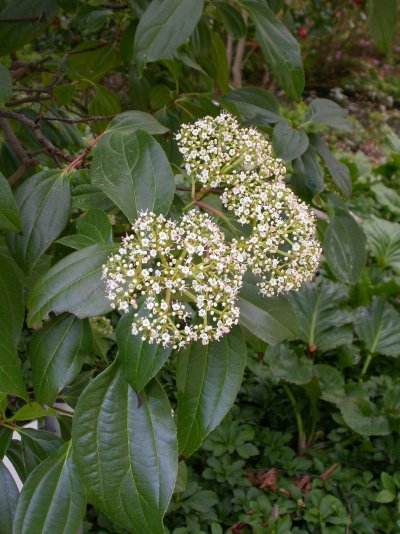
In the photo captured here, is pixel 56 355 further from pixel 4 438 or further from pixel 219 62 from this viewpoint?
pixel 219 62

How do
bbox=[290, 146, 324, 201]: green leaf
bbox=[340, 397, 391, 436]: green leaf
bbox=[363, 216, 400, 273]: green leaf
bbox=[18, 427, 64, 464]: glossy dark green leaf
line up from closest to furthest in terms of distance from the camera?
bbox=[18, 427, 64, 464]: glossy dark green leaf → bbox=[290, 146, 324, 201]: green leaf → bbox=[340, 397, 391, 436]: green leaf → bbox=[363, 216, 400, 273]: green leaf

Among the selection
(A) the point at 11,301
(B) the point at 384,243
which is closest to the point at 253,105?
(A) the point at 11,301

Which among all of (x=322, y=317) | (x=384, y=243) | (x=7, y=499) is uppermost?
(x=7, y=499)

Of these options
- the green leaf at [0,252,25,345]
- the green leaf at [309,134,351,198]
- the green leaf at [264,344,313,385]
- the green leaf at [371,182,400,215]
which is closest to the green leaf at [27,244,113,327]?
the green leaf at [0,252,25,345]

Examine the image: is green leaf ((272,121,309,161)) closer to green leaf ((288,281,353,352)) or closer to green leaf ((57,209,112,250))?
green leaf ((57,209,112,250))

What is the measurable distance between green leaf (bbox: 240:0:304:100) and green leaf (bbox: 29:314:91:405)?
0.51 meters

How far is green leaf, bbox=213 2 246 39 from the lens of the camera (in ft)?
4.08

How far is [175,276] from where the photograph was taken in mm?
647

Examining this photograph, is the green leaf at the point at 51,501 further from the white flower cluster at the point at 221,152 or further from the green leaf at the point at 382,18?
the green leaf at the point at 382,18

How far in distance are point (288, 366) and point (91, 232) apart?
1213mm

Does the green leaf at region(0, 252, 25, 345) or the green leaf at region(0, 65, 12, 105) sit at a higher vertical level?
the green leaf at region(0, 65, 12, 105)

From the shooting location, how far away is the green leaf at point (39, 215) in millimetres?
833

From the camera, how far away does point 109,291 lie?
66 centimetres

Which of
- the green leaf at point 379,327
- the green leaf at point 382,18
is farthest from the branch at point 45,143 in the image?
the green leaf at point 379,327
